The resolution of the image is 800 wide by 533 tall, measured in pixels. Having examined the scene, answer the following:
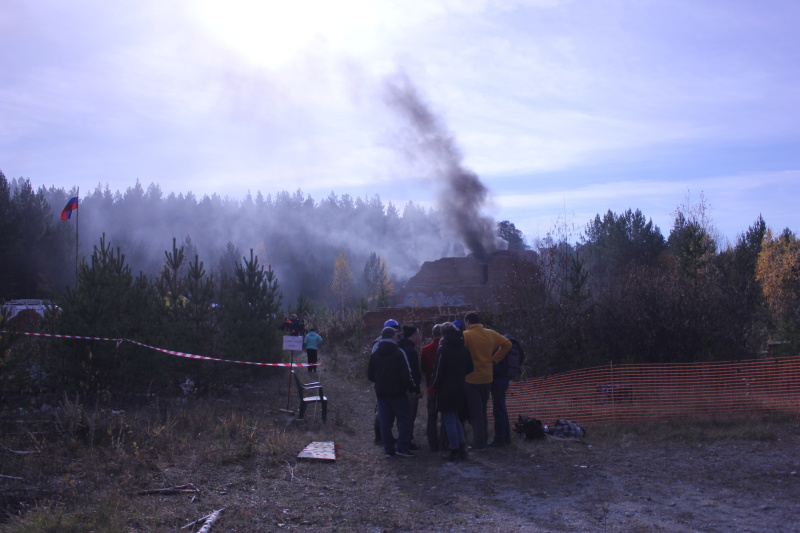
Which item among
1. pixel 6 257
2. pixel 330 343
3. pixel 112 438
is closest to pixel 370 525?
pixel 112 438

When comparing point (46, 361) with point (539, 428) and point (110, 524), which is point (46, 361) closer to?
point (110, 524)

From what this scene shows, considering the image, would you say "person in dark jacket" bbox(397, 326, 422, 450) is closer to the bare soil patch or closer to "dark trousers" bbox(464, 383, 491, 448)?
the bare soil patch

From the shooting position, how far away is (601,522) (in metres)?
5.24

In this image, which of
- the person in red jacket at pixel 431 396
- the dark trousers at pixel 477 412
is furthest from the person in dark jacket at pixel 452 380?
the dark trousers at pixel 477 412

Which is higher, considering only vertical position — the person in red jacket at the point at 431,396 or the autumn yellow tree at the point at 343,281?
the autumn yellow tree at the point at 343,281

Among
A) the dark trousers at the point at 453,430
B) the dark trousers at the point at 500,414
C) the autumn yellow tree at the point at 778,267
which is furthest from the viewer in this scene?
the autumn yellow tree at the point at 778,267

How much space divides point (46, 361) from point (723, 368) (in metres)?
11.9

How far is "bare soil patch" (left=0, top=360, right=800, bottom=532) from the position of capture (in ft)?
17.3

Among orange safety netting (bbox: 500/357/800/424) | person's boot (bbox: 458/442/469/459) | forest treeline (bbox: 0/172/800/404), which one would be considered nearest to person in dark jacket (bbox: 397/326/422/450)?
person's boot (bbox: 458/442/469/459)

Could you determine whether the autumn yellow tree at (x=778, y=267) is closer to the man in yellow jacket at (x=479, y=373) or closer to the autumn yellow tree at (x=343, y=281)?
the man in yellow jacket at (x=479, y=373)

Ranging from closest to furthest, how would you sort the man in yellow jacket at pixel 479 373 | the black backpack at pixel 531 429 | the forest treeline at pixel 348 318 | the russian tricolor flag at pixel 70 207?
the man in yellow jacket at pixel 479 373 < the black backpack at pixel 531 429 < the forest treeline at pixel 348 318 < the russian tricolor flag at pixel 70 207

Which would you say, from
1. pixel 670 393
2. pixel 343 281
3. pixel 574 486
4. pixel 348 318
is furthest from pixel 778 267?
pixel 343 281

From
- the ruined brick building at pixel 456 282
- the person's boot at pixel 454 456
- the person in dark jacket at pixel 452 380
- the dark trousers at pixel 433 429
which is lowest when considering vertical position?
the person's boot at pixel 454 456

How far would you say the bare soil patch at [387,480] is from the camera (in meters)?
5.29
